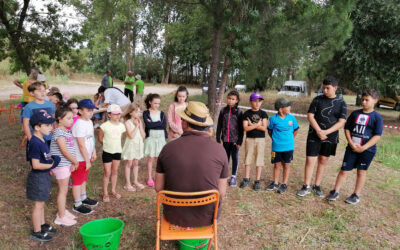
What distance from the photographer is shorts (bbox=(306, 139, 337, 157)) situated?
14.0 feet

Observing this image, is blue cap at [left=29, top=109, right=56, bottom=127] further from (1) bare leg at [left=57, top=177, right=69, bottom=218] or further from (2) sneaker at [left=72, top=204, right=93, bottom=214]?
(2) sneaker at [left=72, top=204, right=93, bottom=214]

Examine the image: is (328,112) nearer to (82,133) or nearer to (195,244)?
(195,244)

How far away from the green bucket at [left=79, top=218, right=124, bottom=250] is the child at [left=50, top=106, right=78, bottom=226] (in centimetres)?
76

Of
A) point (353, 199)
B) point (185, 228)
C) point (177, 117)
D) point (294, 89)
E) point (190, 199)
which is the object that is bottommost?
point (353, 199)

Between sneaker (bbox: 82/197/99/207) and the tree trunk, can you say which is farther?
the tree trunk

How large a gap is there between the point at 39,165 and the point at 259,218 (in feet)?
9.52

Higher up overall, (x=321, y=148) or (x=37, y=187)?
(x=321, y=148)

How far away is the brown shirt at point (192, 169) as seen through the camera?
7.30 feet

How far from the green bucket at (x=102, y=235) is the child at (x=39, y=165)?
66 centimetres

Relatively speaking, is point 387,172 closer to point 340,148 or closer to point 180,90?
point 340,148

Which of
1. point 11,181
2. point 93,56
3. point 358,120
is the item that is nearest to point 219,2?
point 358,120

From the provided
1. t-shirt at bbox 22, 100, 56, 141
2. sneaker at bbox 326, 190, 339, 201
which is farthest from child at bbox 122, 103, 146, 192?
sneaker at bbox 326, 190, 339, 201

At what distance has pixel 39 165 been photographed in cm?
282

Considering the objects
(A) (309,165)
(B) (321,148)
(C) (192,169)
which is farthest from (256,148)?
(C) (192,169)
